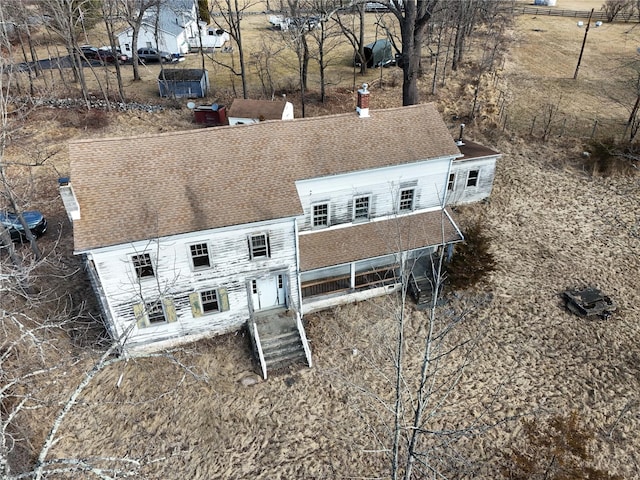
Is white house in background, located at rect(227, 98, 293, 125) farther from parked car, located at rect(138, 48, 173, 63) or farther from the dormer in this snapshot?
parked car, located at rect(138, 48, 173, 63)

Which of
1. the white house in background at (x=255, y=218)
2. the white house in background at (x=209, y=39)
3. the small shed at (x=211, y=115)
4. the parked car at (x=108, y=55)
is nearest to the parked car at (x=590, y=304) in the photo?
the white house in background at (x=255, y=218)

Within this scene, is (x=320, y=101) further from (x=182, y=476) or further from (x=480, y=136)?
(x=182, y=476)

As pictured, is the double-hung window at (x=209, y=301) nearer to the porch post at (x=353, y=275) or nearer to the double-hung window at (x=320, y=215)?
the double-hung window at (x=320, y=215)

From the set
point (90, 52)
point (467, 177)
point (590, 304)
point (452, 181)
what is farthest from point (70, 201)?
point (90, 52)

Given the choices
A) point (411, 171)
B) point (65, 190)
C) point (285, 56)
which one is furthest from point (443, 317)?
point (285, 56)

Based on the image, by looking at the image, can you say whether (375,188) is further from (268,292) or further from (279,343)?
(279,343)
